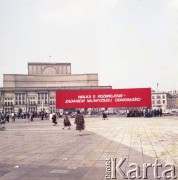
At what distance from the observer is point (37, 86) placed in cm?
10519

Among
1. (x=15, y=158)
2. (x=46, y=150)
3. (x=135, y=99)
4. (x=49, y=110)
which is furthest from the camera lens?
(x=49, y=110)

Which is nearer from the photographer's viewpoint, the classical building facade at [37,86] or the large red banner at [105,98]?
the large red banner at [105,98]

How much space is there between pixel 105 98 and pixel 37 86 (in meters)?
55.7

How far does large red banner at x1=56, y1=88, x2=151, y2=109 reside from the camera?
51500mm

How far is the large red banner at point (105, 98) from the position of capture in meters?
51.5

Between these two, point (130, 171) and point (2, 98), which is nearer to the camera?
point (130, 171)

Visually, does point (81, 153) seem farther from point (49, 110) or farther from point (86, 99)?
point (49, 110)

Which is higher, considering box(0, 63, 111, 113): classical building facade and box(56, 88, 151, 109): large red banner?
box(0, 63, 111, 113): classical building facade

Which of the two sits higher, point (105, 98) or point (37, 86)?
point (37, 86)

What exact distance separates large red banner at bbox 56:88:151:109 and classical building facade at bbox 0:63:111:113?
138 ft

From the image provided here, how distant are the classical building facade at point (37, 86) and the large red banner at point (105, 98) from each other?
1656 inches

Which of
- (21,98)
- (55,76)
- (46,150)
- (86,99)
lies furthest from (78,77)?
(46,150)

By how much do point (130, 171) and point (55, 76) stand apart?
98897mm

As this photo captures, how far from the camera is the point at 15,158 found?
1063 centimetres
